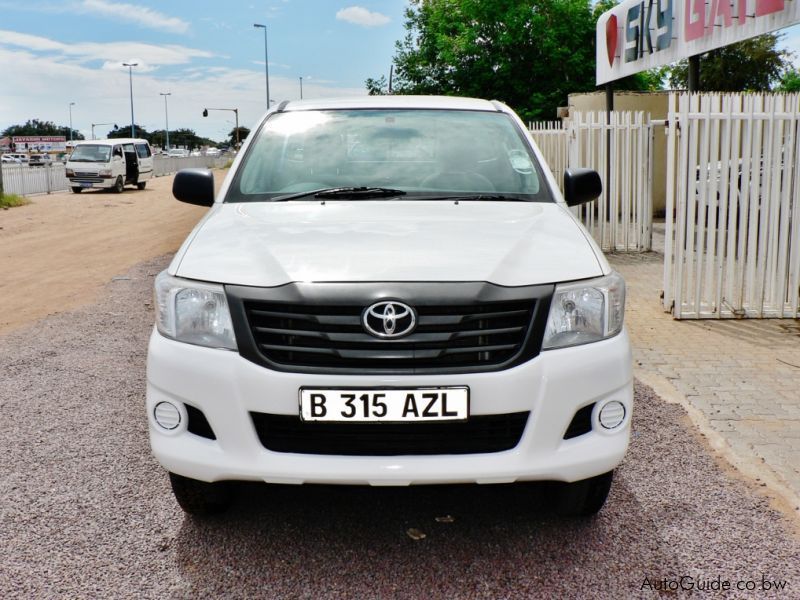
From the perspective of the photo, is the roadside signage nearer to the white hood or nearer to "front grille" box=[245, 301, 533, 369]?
the white hood

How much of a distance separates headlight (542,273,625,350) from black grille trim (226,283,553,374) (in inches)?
2.7

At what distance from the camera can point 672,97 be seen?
24.2 feet

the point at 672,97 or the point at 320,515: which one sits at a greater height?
the point at 672,97

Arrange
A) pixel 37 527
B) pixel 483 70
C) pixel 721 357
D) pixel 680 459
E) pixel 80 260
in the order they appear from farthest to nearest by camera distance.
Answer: pixel 483 70
pixel 80 260
pixel 721 357
pixel 680 459
pixel 37 527

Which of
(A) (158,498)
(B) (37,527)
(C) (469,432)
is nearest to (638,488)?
(C) (469,432)

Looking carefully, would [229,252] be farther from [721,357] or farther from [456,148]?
[721,357]

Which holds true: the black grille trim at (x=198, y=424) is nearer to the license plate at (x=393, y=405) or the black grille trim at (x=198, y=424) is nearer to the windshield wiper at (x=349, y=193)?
the license plate at (x=393, y=405)

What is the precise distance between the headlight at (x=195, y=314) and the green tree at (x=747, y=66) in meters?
41.8

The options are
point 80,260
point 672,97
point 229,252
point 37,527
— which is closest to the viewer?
point 229,252

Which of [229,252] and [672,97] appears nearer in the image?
[229,252]

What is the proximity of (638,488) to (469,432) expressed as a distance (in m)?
1.27

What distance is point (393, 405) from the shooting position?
286cm

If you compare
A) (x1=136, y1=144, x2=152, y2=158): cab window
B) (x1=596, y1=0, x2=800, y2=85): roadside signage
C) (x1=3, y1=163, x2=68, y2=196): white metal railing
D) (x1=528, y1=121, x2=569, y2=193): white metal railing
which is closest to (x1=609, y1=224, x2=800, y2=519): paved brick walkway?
(x1=596, y1=0, x2=800, y2=85): roadside signage

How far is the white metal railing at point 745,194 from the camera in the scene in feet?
24.2
